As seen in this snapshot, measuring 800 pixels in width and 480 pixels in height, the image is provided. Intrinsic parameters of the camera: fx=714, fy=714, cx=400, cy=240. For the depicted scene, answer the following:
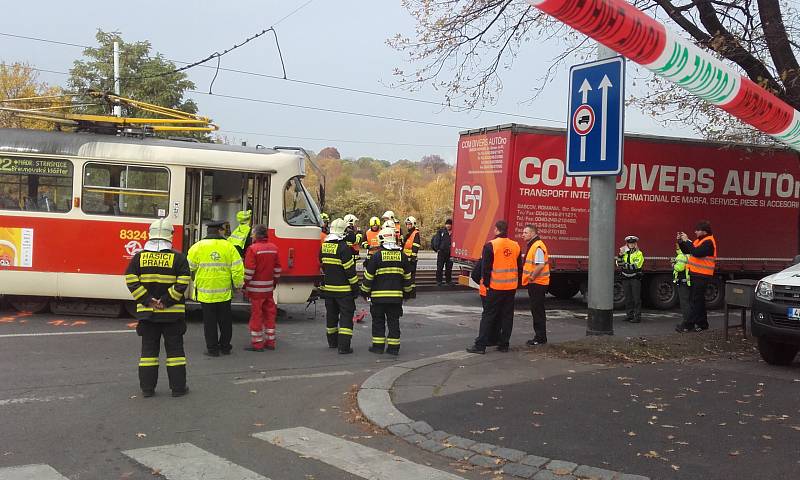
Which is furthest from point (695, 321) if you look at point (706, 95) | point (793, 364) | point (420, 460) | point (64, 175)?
point (64, 175)

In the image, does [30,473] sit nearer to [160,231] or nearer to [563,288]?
[160,231]

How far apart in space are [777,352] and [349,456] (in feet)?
19.4

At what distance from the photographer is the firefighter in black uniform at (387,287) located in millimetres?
9305

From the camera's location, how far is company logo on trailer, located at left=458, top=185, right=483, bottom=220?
15.1 meters

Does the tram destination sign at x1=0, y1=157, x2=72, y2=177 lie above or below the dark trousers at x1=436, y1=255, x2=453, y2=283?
above

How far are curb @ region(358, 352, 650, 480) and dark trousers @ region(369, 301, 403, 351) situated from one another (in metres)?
2.48

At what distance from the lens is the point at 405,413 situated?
20.3ft

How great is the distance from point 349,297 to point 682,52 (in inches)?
199

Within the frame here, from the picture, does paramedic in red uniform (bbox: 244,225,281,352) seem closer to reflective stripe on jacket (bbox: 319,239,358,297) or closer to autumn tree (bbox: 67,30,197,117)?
reflective stripe on jacket (bbox: 319,239,358,297)

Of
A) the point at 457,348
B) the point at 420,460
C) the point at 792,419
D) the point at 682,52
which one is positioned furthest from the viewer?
the point at 457,348

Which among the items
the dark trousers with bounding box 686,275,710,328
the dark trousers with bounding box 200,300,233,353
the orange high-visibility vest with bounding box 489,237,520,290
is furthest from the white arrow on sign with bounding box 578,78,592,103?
the dark trousers with bounding box 200,300,233,353

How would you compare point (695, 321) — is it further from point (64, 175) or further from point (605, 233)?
point (64, 175)

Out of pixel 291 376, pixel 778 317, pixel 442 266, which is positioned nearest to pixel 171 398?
pixel 291 376

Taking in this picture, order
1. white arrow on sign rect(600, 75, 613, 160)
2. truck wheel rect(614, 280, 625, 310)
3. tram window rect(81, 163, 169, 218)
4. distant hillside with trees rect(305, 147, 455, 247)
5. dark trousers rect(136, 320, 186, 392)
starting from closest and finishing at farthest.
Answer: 1. dark trousers rect(136, 320, 186, 392)
2. white arrow on sign rect(600, 75, 613, 160)
3. tram window rect(81, 163, 169, 218)
4. truck wheel rect(614, 280, 625, 310)
5. distant hillside with trees rect(305, 147, 455, 247)
